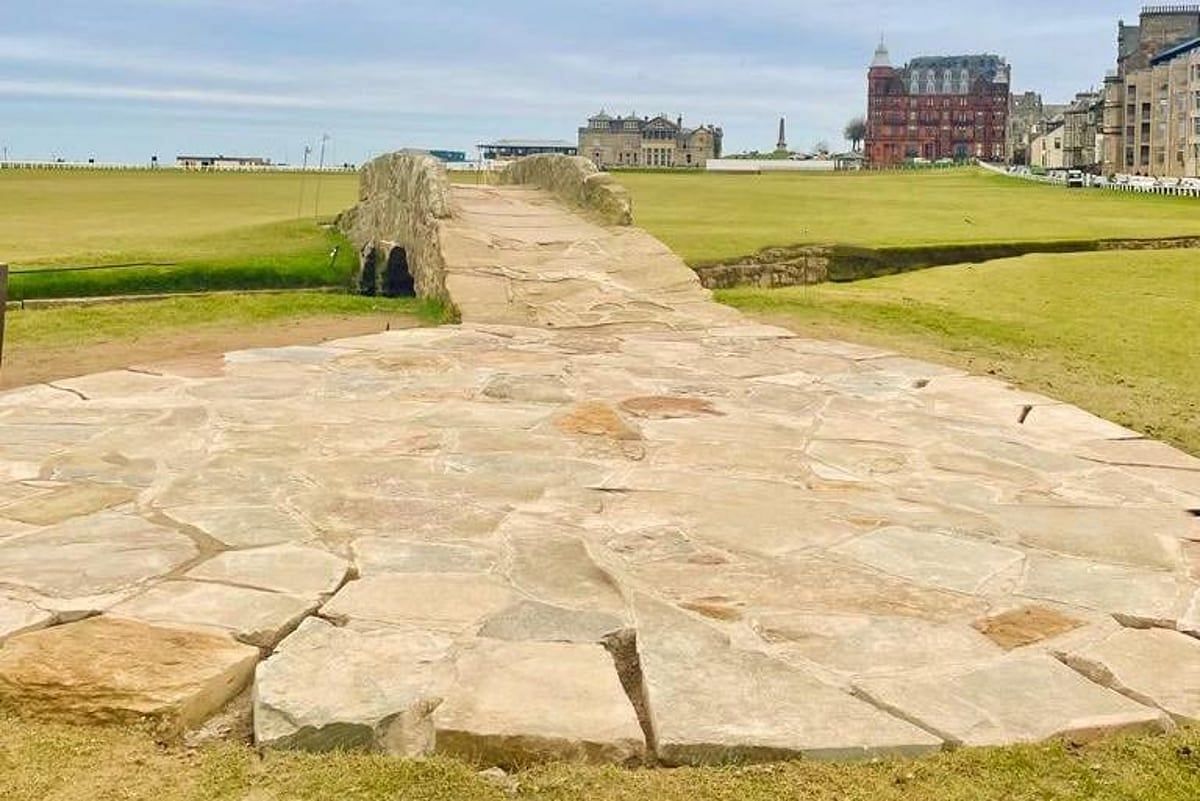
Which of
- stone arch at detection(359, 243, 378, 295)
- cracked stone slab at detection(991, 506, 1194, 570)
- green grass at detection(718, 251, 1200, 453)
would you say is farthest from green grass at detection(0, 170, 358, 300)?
cracked stone slab at detection(991, 506, 1194, 570)

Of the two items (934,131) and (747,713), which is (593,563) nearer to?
(747,713)

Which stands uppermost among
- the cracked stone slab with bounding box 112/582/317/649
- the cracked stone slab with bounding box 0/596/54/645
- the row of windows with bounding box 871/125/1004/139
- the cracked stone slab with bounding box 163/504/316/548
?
the row of windows with bounding box 871/125/1004/139

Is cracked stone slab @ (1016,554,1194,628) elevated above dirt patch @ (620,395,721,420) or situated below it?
below

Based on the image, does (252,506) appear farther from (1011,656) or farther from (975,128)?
(975,128)

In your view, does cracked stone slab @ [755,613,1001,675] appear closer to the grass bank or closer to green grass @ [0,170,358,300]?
the grass bank

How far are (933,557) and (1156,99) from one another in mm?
87118

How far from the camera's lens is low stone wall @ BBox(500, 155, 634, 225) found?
13273 millimetres

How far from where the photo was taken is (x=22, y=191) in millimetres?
33844

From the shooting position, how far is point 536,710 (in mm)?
2719

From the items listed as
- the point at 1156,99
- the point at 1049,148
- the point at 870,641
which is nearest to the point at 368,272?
the point at 870,641

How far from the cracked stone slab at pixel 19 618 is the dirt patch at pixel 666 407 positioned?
349cm

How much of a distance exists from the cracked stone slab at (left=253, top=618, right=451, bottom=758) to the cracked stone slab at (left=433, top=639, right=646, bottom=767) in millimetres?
72

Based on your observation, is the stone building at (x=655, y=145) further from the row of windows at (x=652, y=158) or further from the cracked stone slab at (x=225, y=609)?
the cracked stone slab at (x=225, y=609)

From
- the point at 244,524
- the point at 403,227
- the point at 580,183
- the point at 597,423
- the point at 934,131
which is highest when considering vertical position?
the point at 934,131
